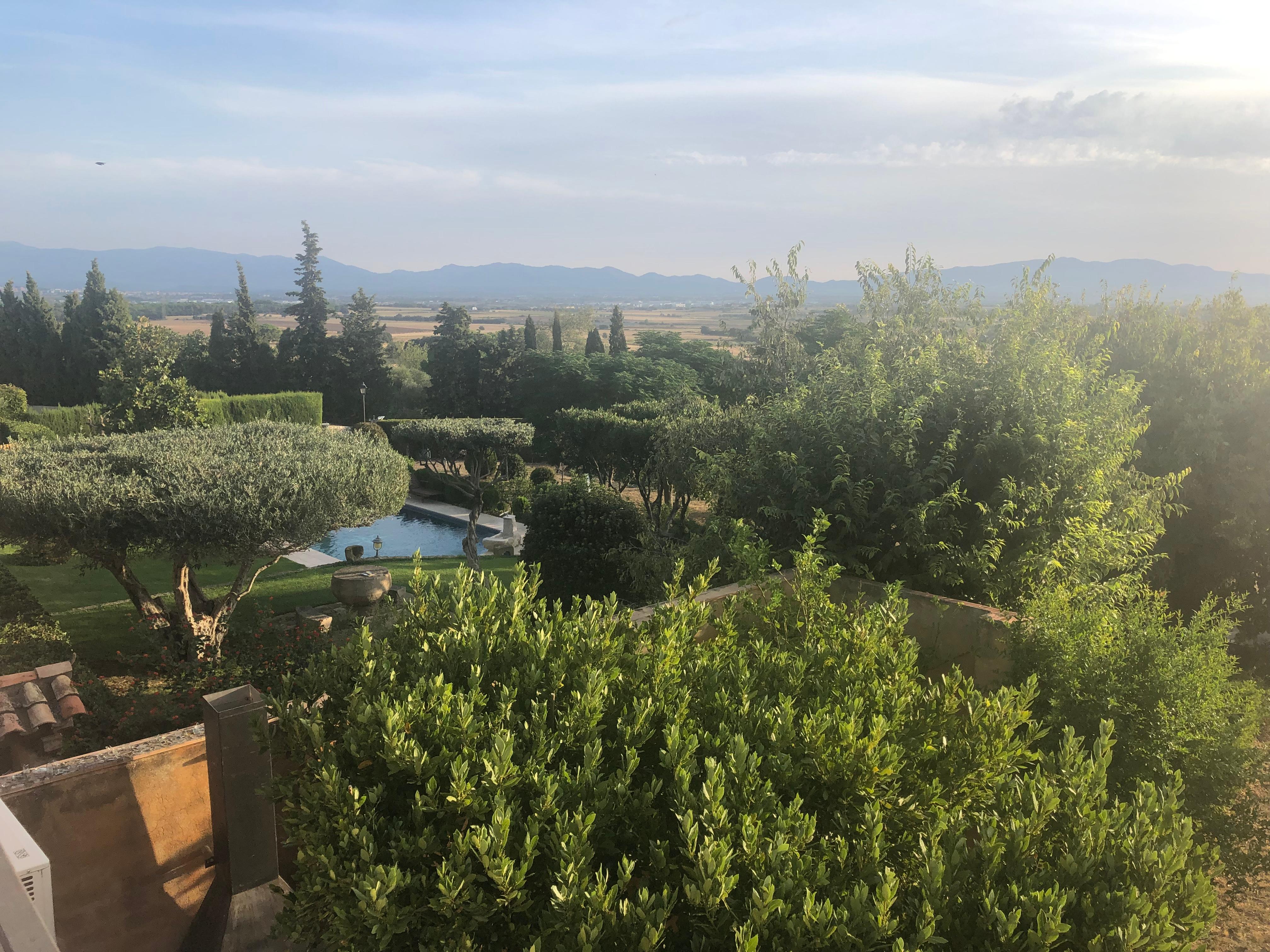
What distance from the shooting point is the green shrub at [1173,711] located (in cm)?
302

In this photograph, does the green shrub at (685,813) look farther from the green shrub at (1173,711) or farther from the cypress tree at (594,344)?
the cypress tree at (594,344)

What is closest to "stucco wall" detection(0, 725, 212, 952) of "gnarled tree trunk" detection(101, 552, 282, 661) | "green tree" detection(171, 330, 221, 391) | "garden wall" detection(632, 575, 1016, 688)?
"garden wall" detection(632, 575, 1016, 688)

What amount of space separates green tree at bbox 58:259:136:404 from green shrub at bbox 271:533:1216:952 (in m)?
43.5

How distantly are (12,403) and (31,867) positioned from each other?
2779cm

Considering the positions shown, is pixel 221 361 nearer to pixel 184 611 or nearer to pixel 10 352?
pixel 10 352

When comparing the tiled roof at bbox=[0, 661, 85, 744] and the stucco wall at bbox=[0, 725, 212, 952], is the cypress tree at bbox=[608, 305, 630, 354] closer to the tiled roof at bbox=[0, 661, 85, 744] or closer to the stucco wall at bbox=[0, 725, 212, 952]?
the tiled roof at bbox=[0, 661, 85, 744]

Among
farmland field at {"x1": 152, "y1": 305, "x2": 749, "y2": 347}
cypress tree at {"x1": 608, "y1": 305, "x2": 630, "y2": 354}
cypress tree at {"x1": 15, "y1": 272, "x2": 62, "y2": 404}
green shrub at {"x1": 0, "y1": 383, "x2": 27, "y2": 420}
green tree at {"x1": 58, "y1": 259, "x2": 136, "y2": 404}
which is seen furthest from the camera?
farmland field at {"x1": 152, "y1": 305, "x2": 749, "y2": 347}

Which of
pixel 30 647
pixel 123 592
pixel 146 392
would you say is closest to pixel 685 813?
pixel 30 647

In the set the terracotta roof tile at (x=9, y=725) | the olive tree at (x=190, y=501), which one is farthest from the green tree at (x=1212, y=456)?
the terracotta roof tile at (x=9, y=725)

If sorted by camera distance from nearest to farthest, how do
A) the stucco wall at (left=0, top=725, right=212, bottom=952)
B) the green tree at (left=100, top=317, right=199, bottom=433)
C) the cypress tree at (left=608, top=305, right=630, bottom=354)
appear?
the stucco wall at (left=0, top=725, right=212, bottom=952), the green tree at (left=100, top=317, right=199, bottom=433), the cypress tree at (left=608, top=305, right=630, bottom=354)

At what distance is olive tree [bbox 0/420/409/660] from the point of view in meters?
6.84

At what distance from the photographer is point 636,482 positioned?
55.2 feet

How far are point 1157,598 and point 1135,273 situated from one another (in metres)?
72.9

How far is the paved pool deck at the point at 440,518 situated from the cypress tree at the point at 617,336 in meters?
25.8
